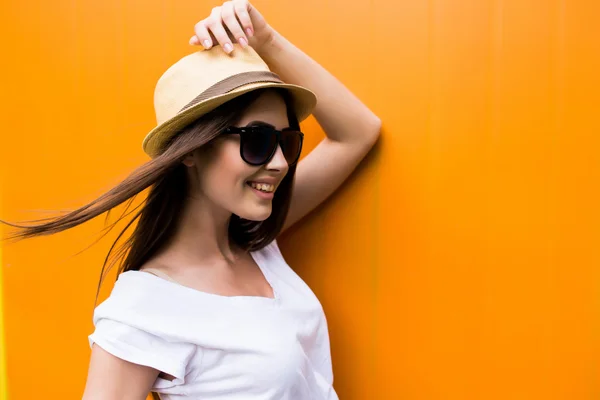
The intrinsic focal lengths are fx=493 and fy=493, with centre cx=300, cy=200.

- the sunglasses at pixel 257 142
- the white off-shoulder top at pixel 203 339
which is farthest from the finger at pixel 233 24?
the white off-shoulder top at pixel 203 339

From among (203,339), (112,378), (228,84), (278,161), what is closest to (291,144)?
(278,161)

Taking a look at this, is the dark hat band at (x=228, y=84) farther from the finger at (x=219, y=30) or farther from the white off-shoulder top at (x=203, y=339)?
the white off-shoulder top at (x=203, y=339)

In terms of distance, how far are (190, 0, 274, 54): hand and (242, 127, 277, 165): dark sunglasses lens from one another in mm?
205

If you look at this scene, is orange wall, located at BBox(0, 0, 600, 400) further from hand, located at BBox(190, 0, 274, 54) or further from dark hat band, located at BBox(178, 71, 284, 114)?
dark hat band, located at BBox(178, 71, 284, 114)

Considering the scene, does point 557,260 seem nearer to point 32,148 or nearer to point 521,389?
point 521,389

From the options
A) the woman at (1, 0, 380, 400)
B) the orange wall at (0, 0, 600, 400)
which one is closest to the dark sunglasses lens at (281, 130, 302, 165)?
the woman at (1, 0, 380, 400)

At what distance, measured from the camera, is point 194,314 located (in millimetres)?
1111

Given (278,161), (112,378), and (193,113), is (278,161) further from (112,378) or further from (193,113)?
(112,378)

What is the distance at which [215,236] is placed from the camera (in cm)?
130

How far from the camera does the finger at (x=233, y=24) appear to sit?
1.16 meters

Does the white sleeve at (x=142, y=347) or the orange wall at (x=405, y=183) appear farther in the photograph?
the orange wall at (x=405, y=183)

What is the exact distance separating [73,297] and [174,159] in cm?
87

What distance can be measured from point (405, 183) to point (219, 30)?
662mm

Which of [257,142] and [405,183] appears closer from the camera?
[257,142]
